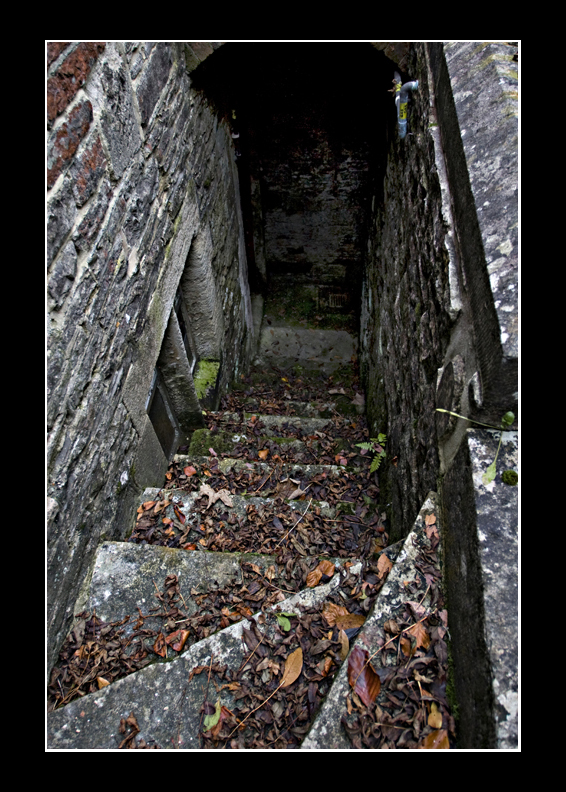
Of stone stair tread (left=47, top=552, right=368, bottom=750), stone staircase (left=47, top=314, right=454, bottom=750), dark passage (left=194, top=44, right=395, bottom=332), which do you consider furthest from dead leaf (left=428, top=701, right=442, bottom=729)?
dark passage (left=194, top=44, right=395, bottom=332)

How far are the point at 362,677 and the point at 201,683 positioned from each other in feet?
2.16

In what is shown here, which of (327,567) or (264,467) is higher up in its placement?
(264,467)

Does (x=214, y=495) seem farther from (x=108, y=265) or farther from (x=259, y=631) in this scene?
(x=108, y=265)

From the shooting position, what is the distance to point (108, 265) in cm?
214

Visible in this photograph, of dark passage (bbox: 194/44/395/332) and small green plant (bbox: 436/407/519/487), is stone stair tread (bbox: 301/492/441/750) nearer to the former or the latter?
small green plant (bbox: 436/407/519/487)

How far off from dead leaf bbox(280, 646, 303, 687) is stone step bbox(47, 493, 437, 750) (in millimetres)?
21

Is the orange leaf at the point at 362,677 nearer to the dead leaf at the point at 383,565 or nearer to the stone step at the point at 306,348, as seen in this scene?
the dead leaf at the point at 383,565

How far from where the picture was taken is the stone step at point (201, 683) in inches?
64.6

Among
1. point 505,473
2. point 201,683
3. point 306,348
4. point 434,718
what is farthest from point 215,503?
point 306,348

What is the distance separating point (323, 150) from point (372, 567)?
18.7ft

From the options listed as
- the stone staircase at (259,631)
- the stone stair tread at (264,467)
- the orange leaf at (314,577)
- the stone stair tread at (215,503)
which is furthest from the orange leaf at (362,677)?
the stone stair tread at (264,467)

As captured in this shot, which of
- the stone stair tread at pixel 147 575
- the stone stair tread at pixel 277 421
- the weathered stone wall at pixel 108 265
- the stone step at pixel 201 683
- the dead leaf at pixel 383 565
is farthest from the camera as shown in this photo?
the stone stair tread at pixel 277 421

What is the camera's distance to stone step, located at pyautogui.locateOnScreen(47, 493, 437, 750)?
1642 millimetres

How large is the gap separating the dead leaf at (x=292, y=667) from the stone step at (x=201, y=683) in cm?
2
